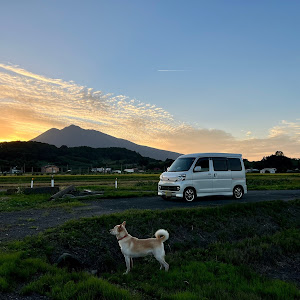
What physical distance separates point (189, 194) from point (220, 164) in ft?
8.13

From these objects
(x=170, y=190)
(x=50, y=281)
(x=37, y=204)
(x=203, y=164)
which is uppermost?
(x=203, y=164)

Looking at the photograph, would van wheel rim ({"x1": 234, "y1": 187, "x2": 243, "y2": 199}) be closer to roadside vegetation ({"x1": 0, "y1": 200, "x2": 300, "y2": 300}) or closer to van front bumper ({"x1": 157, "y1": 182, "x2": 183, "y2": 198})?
van front bumper ({"x1": 157, "y1": 182, "x2": 183, "y2": 198})

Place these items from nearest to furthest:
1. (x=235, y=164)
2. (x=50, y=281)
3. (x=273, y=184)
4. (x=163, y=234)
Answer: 1. (x=50, y=281)
2. (x=163, y=234)
3. (x=235, y=164)
4. (x=273, y=184)

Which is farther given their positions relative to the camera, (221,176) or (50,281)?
(221,176)

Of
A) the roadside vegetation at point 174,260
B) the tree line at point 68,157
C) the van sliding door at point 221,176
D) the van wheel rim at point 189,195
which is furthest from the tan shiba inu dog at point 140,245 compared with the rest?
the tree line at point 68,157

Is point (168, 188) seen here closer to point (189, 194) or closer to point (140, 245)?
point (189, 194)

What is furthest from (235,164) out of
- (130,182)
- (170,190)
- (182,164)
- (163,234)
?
(130,182)

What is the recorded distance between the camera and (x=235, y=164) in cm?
1652

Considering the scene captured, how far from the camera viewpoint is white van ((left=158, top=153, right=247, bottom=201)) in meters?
14.8

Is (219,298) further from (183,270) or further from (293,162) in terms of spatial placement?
(293,162)

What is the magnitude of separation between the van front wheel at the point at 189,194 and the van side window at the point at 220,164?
71.0 inches

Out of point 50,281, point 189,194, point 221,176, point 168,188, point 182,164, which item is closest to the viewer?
point 50,281

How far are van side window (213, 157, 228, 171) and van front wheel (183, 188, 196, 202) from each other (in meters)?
1.80

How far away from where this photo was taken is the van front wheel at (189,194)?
49.0 ft
